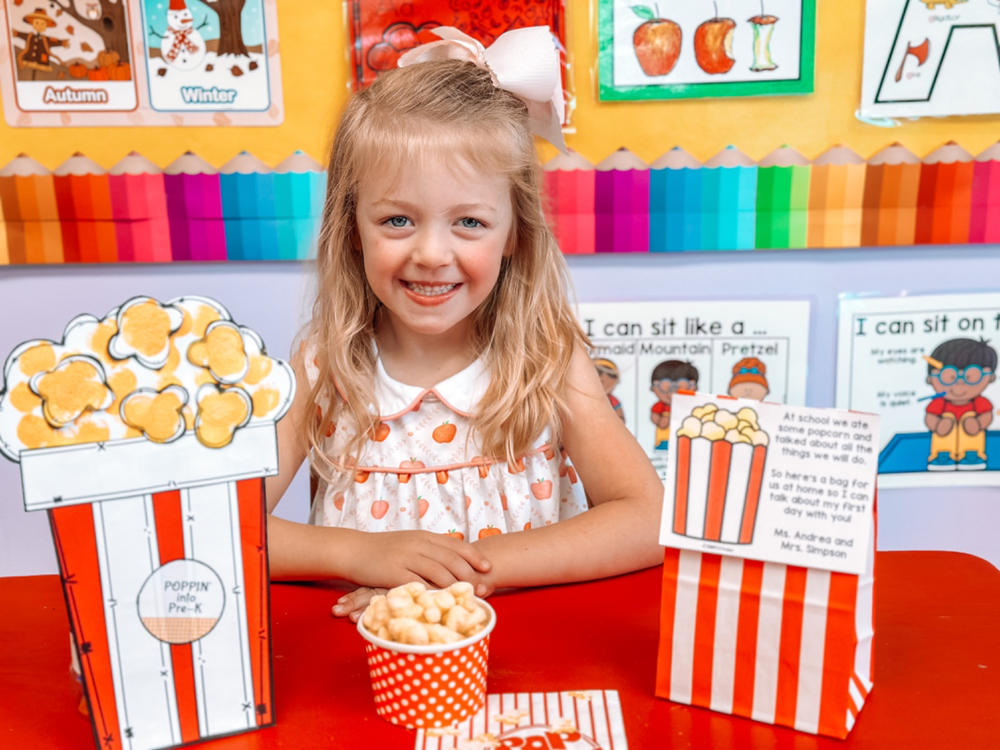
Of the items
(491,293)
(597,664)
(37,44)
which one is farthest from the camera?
(37,44)

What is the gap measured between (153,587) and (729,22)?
5.00 ft

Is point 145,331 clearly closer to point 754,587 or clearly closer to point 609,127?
point 754,587

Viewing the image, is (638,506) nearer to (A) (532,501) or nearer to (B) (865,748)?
(A) (532,501)

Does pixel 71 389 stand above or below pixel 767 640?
above

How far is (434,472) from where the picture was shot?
1.21m

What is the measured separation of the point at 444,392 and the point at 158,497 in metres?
0.60

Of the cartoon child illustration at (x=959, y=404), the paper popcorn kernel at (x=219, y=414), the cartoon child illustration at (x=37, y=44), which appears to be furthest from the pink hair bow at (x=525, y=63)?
the cartoon child illustration at (x=959, y=404)

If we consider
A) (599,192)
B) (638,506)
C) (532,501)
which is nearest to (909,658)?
(638,506)

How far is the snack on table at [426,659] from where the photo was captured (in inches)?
26.4

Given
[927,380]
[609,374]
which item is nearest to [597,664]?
[609,374]

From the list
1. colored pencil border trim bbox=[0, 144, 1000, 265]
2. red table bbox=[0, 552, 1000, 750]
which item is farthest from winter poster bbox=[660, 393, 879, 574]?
colored pencil border trim bbox=[0, 144, 1000, 265]

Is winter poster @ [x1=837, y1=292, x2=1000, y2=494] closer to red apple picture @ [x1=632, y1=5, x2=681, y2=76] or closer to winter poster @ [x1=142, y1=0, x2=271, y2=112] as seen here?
red apple picture @ [x1=632, y1=5, x2=681, y2=76]

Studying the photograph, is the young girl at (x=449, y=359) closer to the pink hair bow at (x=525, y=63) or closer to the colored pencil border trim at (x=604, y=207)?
the pink hair bow at (x=525, y=63)

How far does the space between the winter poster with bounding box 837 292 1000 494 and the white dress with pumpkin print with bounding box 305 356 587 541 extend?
3.22ft
